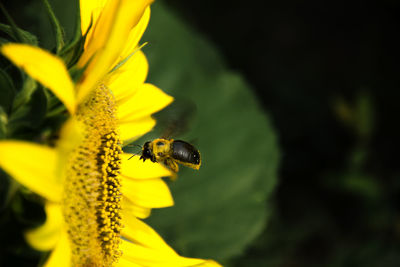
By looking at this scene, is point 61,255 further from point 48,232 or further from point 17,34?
point 17,34

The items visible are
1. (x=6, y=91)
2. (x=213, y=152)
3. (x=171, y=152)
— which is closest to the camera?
(x=6, y=91)

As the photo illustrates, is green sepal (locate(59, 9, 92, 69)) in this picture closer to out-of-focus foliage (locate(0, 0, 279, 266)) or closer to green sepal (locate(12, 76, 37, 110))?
green sepal (locate(12, 76, 37, 110))

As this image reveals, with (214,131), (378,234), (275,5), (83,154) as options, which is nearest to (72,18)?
(214,131)

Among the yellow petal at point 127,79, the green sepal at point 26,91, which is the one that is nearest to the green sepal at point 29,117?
the green sepal at point 26,91

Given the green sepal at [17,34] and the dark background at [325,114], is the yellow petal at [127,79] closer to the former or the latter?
the green sepal at [17,34]

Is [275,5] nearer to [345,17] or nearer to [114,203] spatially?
[345,17]

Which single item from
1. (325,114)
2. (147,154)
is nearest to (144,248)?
(147,154)

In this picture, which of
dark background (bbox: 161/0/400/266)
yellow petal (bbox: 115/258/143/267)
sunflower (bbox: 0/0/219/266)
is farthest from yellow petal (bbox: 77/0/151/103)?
dark background (bbox: 161/0/400/266)
